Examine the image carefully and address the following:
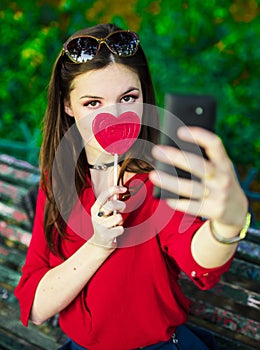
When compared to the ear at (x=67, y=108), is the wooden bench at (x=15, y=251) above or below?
below

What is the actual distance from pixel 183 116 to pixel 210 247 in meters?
0.32

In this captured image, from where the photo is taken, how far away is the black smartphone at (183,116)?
39.8 inches

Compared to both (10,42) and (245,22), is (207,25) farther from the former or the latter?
(10,42)

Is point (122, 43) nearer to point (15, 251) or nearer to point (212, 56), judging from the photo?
point (15, 251)

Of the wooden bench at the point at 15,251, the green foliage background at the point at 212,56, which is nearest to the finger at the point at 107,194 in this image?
the wooden bench at the point at 15,251

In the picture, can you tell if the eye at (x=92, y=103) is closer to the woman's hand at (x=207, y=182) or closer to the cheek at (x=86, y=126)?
the cheek at (x=86, y=126)

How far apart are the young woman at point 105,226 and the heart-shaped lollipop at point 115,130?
13 mm

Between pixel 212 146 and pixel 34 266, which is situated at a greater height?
pixel 212 146

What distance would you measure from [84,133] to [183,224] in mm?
440

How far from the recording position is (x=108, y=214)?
1330mm

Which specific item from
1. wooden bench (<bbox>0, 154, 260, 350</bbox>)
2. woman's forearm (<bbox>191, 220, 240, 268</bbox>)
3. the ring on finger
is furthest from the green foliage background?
woman's forearm (<bbox>191, 220, 240, 268</bbox>)

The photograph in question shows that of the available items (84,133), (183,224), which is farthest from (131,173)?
(183,224)

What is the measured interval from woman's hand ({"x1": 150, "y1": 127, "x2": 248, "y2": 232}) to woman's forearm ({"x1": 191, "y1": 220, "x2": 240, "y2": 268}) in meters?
0.03

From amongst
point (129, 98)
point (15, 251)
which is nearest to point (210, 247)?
point (129, 98)
